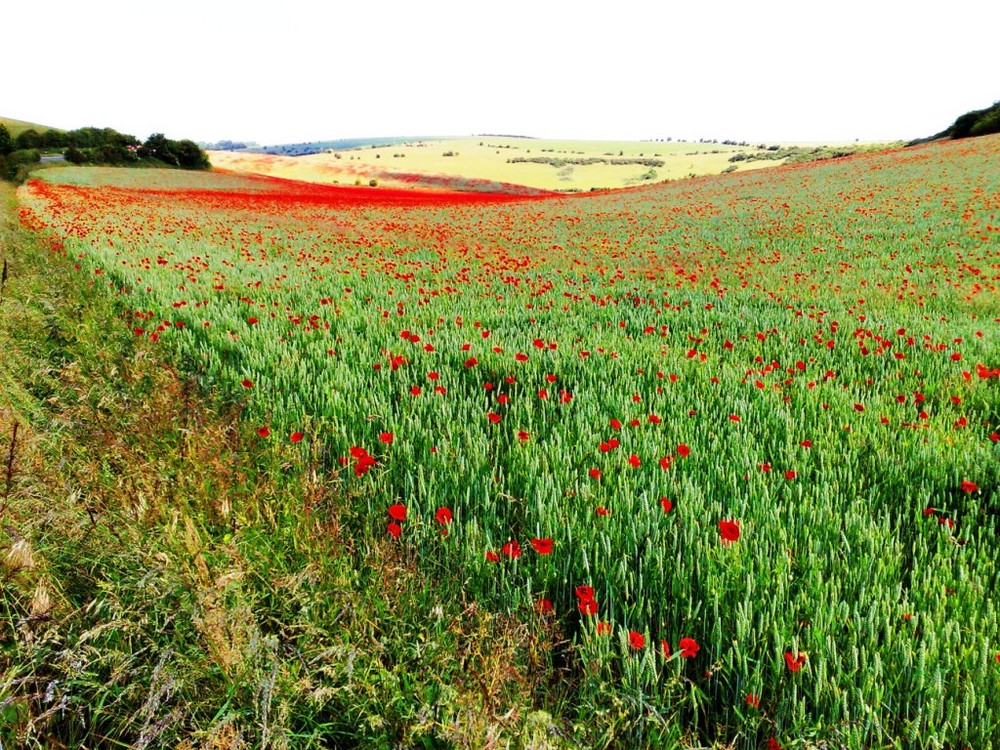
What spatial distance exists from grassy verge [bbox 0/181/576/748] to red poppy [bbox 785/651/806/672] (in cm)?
60

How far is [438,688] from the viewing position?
1.56m

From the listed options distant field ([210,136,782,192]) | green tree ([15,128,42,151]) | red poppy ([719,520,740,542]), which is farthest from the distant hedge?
green tree ([15,128,42,151])

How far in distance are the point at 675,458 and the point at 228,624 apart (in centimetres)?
208

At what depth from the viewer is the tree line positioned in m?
51.9

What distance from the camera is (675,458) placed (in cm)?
281

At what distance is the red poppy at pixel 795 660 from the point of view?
1.49 metres

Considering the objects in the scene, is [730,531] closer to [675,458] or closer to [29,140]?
[675,458]

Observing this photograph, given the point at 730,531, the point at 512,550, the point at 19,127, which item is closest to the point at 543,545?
the point at 512,550

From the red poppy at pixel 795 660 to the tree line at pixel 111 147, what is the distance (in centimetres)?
6484

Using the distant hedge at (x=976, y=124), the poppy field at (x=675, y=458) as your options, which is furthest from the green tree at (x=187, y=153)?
the distant hedge at (x=976, y=124)

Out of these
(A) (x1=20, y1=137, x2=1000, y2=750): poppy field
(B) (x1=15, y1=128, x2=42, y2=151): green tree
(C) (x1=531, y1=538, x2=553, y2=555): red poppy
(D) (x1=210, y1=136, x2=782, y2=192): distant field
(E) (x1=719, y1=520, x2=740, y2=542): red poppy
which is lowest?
(A) (x1=20, y1=137, x2=1000, y2=750): poppy field

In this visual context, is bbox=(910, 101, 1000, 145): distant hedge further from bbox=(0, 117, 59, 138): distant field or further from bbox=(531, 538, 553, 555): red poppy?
bbox=(0, 117, 59, 138): distant field

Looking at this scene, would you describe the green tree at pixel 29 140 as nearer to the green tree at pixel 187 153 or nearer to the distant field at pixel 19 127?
the distant field at pixel 19 127

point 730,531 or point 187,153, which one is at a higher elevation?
point 187,153
